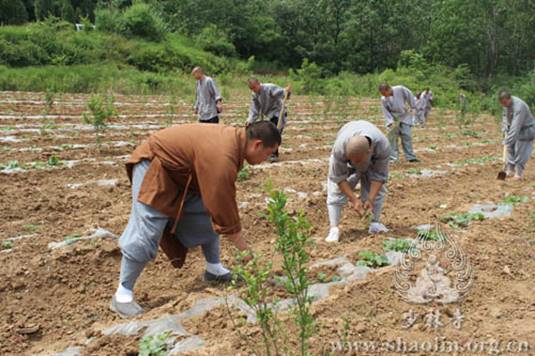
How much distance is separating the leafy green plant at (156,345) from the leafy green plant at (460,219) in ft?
10.3

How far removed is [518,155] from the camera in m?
7.78

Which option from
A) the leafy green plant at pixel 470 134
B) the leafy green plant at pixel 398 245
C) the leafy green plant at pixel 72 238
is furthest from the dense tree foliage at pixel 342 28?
the leafy green plant at pixel 398 245

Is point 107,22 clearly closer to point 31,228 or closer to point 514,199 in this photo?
point 31,228

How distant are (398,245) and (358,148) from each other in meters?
0.89

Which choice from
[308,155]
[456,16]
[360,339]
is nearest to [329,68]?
[456,16]

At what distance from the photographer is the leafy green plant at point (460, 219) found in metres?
4.80

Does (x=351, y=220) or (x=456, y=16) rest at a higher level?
(x=456, y=16)

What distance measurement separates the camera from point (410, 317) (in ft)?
9.71

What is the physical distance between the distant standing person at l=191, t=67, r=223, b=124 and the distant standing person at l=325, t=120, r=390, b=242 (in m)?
4.47

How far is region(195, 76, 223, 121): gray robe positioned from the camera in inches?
336

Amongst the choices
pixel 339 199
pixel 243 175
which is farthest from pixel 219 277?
pixel 243 175

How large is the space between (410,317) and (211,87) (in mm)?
6386

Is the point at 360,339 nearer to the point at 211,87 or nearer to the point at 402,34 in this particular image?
the point at 211,87

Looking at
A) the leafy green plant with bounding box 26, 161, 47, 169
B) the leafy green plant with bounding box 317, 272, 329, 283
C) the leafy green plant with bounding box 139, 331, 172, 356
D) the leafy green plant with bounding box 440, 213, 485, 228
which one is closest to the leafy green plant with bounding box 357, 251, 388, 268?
the leafy green plant with bounding box 317, 272, 329, 283
